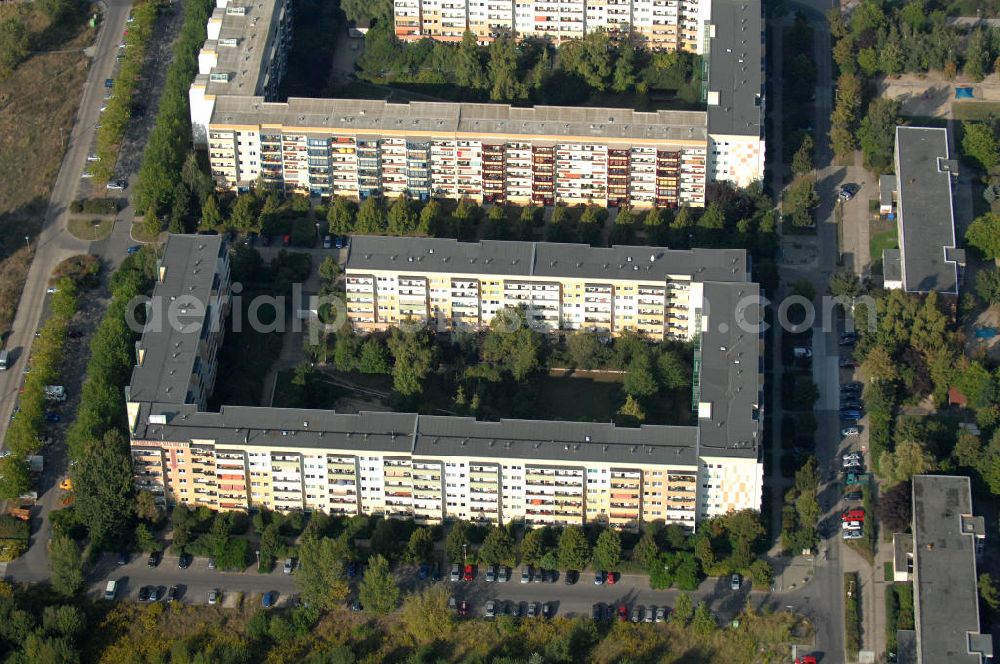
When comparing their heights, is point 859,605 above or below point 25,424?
below

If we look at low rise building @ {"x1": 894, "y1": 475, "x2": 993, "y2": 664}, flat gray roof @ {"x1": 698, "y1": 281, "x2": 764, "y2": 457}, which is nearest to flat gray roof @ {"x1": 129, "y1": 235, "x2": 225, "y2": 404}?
flat gray roof @ {"x1": 698, "y1": 281, "x2": 764, "y2": 457}

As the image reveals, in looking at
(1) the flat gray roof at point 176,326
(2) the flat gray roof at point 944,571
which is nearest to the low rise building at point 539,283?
(1) the flat gray roof at point 176,326

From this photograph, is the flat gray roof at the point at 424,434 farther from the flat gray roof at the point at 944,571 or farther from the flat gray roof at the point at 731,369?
the flat gray roof at the point at 944,571

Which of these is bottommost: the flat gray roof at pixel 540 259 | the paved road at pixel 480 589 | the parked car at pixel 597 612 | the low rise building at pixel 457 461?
the parked car at pixel 597 612

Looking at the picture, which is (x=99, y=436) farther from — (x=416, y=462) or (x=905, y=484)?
(x=905, y=484)

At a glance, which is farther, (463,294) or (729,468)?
(463,294)

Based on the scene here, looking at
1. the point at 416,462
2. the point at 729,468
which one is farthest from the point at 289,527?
the point at 729,468
